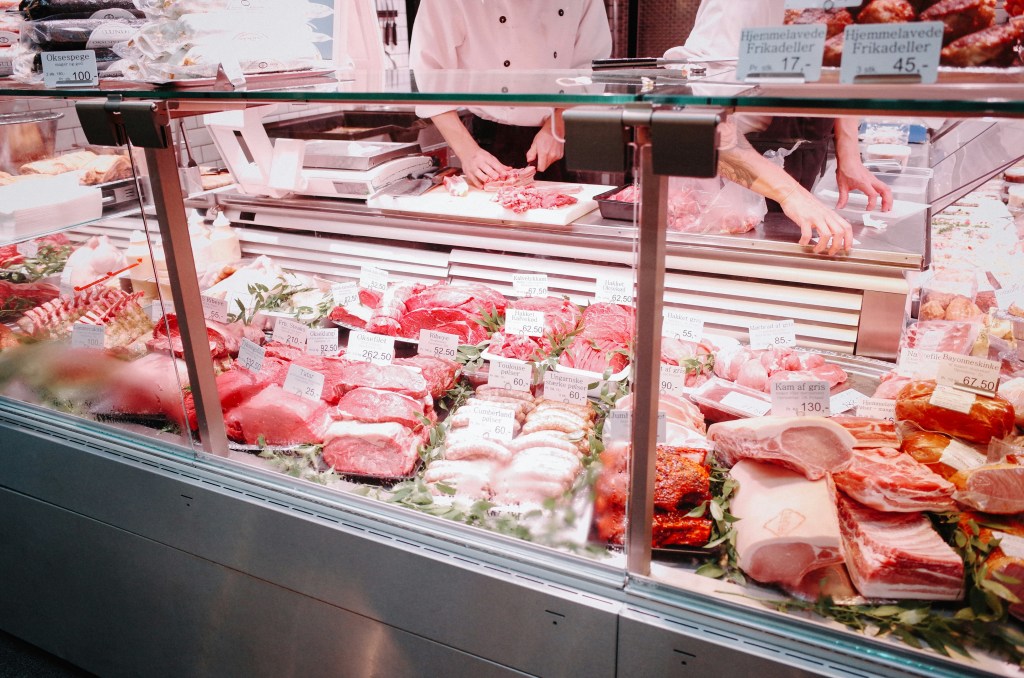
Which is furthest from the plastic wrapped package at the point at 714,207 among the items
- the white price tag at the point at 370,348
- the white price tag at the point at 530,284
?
the white price tag at the point at 370,348

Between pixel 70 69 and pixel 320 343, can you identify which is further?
pixel 320 343

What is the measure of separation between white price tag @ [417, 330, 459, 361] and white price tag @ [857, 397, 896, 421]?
129 cm

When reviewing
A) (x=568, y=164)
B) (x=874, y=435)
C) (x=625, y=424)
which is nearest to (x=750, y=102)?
(x=568, y=164)

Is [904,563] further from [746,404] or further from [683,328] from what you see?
[683,328]

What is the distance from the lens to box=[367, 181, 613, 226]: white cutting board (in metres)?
2.62

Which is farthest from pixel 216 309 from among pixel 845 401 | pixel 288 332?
pixel 845 401

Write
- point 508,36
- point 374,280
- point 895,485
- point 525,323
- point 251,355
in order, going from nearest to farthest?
point 895,485 < point 251,355 < point 525,323 < point 374,280 < point 508,36

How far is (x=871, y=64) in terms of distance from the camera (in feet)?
3.79

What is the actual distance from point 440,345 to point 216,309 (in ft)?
3.19

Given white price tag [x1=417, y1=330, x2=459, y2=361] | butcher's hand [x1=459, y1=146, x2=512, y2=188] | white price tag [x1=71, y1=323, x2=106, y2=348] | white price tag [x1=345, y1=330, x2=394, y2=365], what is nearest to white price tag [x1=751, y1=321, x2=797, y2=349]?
white price tag [x1=417, y1=330, x2=459, y2=361]

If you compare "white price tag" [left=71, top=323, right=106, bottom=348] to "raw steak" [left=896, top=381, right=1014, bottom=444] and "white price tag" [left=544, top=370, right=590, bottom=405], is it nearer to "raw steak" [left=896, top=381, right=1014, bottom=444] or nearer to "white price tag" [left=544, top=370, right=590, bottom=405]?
"white price tag" [left=544, top=370, right=590, bottom=405]

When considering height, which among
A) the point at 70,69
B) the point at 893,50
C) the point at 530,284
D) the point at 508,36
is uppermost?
the point at 508,36

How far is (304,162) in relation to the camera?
309cm

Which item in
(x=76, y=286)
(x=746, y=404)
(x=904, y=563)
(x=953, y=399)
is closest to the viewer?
(x=904, y=563)
